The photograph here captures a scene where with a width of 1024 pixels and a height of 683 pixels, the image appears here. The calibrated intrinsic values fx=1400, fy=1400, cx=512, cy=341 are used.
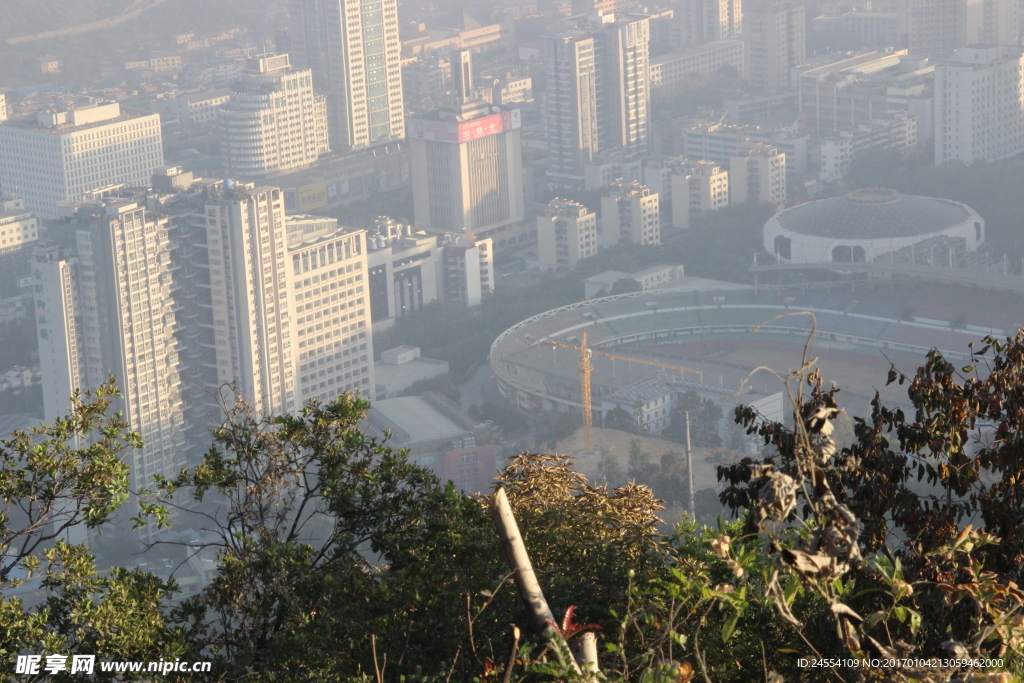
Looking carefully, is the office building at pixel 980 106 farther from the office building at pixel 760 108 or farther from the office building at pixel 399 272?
the office building at pixel 399 272

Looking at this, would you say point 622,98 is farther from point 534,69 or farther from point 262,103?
point 534,69

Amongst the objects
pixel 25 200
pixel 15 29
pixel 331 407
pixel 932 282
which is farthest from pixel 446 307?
pixel 15 29

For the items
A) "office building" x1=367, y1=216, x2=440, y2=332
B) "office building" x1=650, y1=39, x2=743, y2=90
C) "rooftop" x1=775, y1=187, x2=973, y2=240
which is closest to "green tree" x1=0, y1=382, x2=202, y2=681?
"office building" x1=367, y1=216, x2=440, y2=332

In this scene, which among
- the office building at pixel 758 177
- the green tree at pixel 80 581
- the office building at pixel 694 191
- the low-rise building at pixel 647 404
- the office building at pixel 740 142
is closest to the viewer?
the green tree at pixel 80 581

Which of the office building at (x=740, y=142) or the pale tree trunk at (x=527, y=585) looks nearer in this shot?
the pale tree trunk at (x=527, y=585)

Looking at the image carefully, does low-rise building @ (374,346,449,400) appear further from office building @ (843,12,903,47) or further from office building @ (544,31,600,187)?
office building @ (843,12,903,47)

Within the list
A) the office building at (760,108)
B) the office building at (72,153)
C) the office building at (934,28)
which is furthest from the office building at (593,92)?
the office building at (72,153)
